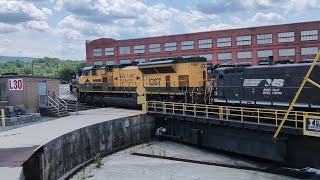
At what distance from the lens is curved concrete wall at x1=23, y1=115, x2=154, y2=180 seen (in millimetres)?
14770

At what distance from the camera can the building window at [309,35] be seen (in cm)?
5100

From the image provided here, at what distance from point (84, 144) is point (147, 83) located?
33.5 feet

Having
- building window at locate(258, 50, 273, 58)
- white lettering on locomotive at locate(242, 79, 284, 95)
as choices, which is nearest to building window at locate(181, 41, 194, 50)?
building window at locate(258, 50, 273, 58)

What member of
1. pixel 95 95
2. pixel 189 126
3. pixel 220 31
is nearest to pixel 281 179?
pixel 189 126

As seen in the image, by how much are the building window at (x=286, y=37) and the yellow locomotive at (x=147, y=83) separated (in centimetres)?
2906

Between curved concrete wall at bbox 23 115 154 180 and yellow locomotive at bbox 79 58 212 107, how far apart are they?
9.61 ft

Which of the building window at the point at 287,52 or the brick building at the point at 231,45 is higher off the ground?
the brick building at the point at 231,45

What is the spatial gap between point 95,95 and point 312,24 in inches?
1300

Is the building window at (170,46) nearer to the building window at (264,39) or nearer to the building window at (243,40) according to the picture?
the building window at (243,40)

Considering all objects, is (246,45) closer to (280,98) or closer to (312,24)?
(312,24)

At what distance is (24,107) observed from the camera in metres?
25.2

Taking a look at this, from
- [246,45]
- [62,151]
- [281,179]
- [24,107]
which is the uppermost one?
[246,45]

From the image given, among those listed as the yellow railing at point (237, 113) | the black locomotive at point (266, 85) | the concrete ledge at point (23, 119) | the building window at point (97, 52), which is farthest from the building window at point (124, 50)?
the black locomotive at point (266, 85)

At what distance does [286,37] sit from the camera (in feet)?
173
